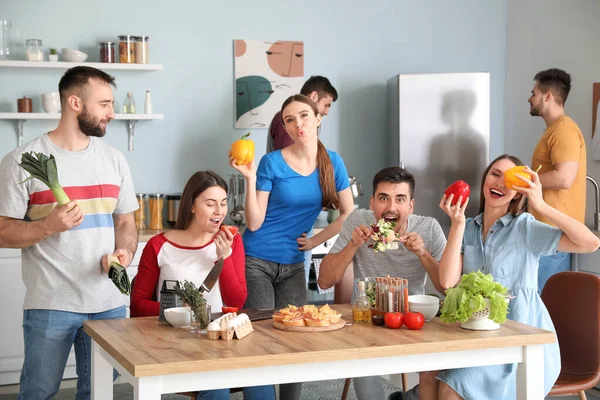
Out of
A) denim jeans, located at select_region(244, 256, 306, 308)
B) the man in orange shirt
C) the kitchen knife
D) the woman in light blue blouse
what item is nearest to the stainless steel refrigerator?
the man in orange shirt

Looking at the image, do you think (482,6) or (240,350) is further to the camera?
(482,6)

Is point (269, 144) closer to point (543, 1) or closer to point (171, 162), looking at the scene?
point (171, 162)

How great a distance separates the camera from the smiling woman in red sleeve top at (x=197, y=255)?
297 cm

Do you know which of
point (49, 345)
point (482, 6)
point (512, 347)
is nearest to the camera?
point (512, 347)

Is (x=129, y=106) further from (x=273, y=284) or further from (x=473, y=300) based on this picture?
(x=473, y=300)

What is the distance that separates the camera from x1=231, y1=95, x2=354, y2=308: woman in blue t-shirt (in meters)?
3.45

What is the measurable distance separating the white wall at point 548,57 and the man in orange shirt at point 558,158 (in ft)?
1.55

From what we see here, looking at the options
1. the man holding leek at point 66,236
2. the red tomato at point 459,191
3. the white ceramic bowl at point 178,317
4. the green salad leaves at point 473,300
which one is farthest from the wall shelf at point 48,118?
the green salad leaves at point 473,300

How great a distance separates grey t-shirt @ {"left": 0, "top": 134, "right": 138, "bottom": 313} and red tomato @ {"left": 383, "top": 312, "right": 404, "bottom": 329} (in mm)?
1017

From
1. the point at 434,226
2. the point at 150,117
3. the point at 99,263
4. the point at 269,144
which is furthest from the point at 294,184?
the point at 150,117

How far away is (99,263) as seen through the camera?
293 centimetres

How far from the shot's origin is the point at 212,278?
111 inches

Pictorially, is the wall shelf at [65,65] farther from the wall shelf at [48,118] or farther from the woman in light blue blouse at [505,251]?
the woman in light blue blouse at [505,251]

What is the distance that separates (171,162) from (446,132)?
1856 mm
